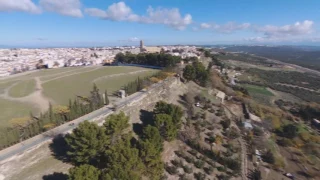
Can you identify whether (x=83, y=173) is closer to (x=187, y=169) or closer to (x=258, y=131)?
(x=187, y=169)

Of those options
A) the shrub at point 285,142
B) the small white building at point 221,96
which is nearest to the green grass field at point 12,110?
the small white building at point 221,96

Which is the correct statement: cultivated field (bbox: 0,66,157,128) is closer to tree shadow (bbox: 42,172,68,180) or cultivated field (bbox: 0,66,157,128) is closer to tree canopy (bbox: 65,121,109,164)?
tree shadow (bbox: 42,172,68,180)

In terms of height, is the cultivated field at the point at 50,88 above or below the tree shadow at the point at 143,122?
above

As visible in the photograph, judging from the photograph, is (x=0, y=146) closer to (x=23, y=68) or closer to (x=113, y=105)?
(x=113, y=105)

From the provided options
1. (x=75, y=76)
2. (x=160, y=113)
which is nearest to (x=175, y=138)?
(x=160, y=113)

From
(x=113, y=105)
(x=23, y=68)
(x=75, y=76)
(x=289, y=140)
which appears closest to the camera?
(x=113, y=105)

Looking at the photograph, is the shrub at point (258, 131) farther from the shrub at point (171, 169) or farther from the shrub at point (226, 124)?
the shrub at point (171, 169)

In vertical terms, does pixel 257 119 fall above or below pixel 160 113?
below
